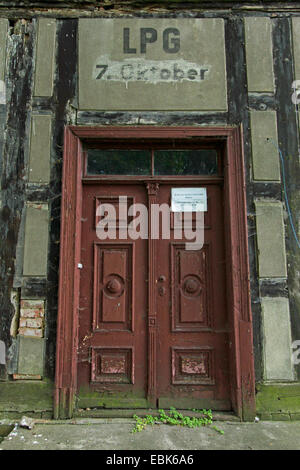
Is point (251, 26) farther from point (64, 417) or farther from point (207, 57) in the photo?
point (64, 417)

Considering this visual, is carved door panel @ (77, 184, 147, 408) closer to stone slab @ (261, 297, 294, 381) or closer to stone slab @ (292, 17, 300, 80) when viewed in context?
stone slab @ (261, 297, 294, 381)

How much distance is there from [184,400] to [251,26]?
4232mm

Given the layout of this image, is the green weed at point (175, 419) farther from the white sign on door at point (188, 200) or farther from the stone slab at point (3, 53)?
the stone slab at point (3, 53)

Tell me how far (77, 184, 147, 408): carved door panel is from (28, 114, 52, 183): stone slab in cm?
53

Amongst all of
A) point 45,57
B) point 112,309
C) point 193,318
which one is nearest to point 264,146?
point 193,318

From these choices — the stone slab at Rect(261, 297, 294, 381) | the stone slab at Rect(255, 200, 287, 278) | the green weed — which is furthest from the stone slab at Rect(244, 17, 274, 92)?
the green weed

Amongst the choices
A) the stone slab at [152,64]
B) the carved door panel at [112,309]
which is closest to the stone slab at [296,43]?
the stone slab at [152,64]

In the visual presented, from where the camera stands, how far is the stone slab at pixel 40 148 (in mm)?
3988

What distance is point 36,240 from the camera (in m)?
3.88

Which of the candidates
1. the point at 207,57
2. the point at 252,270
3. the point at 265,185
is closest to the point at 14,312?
the point at 252,270

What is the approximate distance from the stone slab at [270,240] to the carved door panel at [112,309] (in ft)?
4.13

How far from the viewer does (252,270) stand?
3848 mm

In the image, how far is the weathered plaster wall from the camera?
12.4 ft

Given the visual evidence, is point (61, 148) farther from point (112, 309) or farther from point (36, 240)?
point (112, 309)
